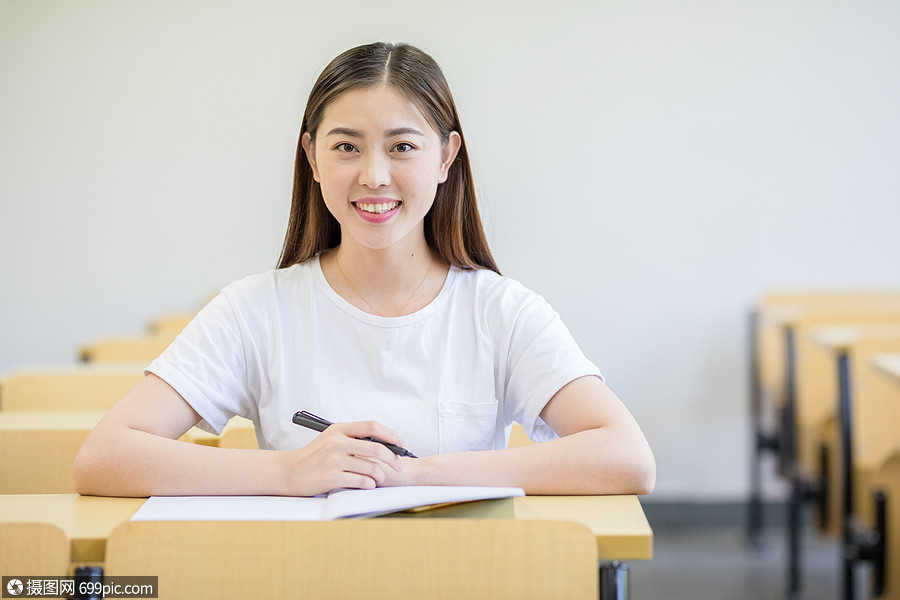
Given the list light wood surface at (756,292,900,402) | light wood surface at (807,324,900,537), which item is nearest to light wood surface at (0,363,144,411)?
light wood surface at (807,324,900,537)

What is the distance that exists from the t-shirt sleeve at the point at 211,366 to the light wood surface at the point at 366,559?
472 millimetres

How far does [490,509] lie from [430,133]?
2.09 ft

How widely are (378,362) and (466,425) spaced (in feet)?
0.56

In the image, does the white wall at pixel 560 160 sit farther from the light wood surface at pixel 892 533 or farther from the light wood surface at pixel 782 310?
the light wood surface at pixel 892 533

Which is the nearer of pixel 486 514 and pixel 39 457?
pixel 486 514

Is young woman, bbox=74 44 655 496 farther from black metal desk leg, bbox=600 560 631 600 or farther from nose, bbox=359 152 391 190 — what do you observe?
black metal desk leg, bbox=600 560 631 600

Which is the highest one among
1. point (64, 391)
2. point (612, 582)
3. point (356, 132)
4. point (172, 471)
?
point (356, 132)

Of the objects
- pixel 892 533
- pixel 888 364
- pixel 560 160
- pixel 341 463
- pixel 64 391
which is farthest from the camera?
pixel 560 160

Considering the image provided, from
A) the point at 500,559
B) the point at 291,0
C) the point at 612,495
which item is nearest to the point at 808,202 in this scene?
the point at 291,0

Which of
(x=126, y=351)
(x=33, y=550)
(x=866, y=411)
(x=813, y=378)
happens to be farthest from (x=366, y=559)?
(x=813, y=378)

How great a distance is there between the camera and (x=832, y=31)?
13.1 ft

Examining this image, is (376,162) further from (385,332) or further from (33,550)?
(33,550)

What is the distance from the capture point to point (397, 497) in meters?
1.10

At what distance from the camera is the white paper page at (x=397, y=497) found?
42.1 inches
